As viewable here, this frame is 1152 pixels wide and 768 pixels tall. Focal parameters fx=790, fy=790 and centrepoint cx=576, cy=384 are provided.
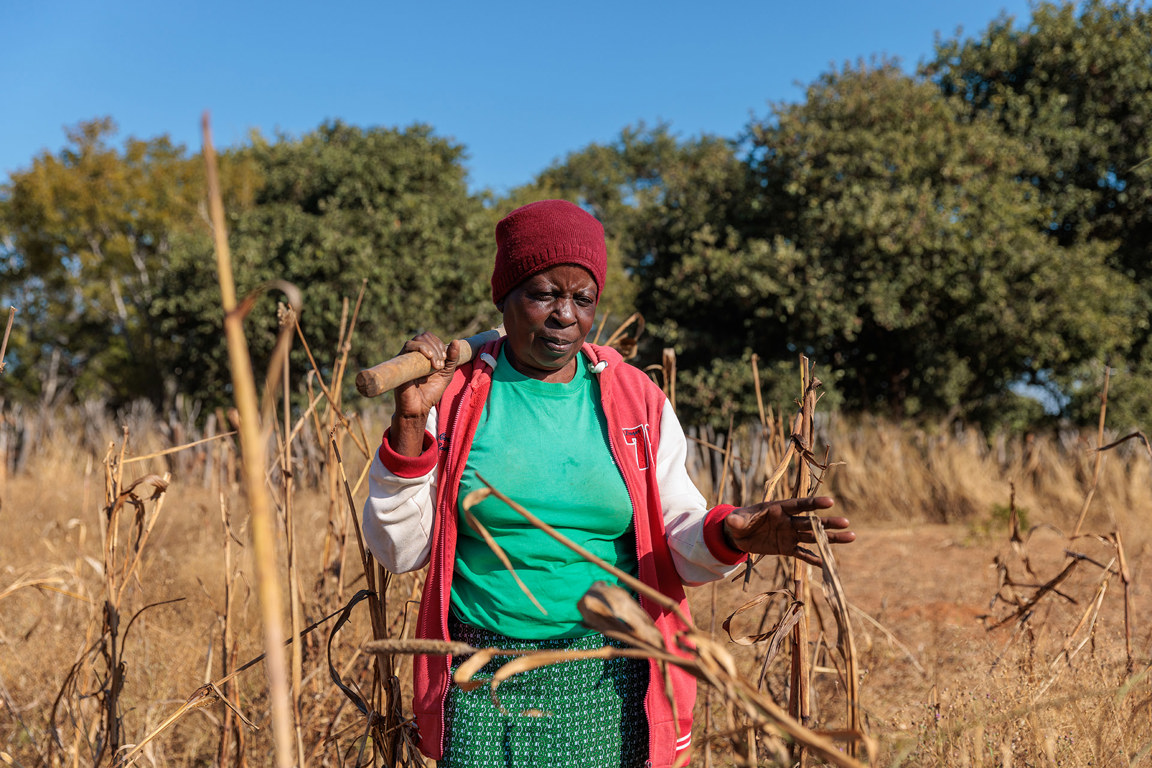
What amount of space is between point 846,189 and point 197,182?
433 inches

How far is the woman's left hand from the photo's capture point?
1.01m

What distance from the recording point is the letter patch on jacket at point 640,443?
1416 mm

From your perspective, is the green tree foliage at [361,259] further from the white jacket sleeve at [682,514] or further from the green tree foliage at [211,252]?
the white jacket sleeve at [682,514]

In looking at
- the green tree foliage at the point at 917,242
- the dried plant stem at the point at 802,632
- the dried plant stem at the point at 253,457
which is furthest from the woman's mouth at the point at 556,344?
the green tree foliage at the point at 917,242

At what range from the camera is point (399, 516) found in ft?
4.16

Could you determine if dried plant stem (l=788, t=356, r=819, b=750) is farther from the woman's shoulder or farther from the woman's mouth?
the woman's mouth

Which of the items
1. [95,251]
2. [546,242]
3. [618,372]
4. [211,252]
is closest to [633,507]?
[618,372]

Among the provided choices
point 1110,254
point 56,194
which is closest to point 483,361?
point 1110,254

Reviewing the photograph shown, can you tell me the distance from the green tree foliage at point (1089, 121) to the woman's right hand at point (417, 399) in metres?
10.1

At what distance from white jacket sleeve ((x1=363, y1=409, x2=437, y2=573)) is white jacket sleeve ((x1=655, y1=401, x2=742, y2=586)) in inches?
16.4

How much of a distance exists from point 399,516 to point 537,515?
224 millimetres

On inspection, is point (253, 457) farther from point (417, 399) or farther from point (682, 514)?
point (682, 514)

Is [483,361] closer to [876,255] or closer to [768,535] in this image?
[768,535]

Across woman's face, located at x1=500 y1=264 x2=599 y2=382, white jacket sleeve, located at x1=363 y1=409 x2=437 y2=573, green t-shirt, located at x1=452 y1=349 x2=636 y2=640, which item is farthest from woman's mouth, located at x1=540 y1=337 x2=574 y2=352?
white jacket sleeve, located at x1=363 y1=409 x2=437 y2=573
